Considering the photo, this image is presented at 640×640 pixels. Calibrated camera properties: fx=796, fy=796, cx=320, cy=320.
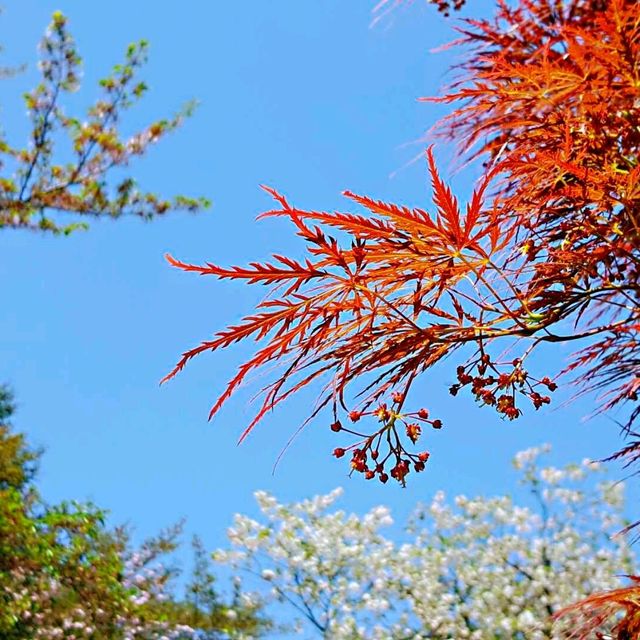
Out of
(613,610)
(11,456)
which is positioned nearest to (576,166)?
(613,610)

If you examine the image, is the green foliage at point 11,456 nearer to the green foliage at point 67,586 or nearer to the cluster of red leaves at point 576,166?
the green foliage at point 67,586

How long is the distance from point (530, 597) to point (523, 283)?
8.10 meters

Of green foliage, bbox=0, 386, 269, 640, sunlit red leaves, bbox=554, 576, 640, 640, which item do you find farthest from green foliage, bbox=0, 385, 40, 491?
sunlit red leaves, bbox=554, 576, 640, 640

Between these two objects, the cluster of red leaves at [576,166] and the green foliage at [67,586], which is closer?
the cluster of red leaves at [576,166]

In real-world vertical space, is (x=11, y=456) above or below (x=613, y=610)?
above

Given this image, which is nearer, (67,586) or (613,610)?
(613,610)

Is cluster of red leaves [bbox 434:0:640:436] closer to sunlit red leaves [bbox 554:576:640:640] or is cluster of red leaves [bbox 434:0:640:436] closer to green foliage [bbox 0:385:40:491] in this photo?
sunlit red leaves [bbox 554:576:640:640]

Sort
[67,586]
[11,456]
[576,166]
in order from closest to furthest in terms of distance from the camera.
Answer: [576,166]
[67,586]
[11,456]

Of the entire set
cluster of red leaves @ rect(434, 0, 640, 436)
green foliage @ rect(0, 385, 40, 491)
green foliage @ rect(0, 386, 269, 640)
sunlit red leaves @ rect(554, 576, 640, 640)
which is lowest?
sunlit red leaves @ rect(554, 576, 640, 640)

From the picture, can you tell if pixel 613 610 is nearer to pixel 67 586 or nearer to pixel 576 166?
pixel 576 166

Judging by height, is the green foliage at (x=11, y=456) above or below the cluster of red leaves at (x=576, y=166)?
above

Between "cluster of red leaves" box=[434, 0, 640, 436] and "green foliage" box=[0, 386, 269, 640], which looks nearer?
"cluster of red leaves" box=[434, 0, 640, 436]

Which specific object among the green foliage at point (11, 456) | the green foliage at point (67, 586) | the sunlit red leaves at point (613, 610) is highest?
the green foliage at point (11, 456)

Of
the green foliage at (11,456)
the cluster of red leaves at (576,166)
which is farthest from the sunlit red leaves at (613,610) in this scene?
the green foliage at (11,456)
